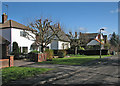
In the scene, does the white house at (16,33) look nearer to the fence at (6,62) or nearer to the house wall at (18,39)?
the house wall at (18,39)

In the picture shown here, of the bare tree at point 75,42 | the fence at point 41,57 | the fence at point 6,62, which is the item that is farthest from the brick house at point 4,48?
the bare tree at point 75,42

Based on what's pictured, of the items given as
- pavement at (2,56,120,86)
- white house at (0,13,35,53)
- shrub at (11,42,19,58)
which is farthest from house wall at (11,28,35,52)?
pavement at (2,56,120,86)

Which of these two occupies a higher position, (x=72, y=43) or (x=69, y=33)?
(x=69, y=33)

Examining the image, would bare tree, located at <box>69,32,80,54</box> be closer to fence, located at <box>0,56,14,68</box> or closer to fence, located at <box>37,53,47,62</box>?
fence, located at <box>37,53,47,62</box>

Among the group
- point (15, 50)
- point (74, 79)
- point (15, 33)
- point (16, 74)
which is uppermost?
point (15, 33)

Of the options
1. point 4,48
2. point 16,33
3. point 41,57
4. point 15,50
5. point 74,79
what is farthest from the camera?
point 16,33

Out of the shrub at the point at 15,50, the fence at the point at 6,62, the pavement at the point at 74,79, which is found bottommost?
the pavement at the point at 74,79

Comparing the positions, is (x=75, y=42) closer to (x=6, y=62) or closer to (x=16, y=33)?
(x=16, y=33)

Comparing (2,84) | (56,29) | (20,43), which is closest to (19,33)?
(20,43)

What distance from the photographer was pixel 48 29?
23.2m

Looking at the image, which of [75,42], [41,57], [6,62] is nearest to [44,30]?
[41,57]

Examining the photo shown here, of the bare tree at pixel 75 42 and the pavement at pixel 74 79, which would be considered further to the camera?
the bare tree at pixel 75 42

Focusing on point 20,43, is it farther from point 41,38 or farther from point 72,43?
point 72,43

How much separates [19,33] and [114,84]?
73.2 ft
